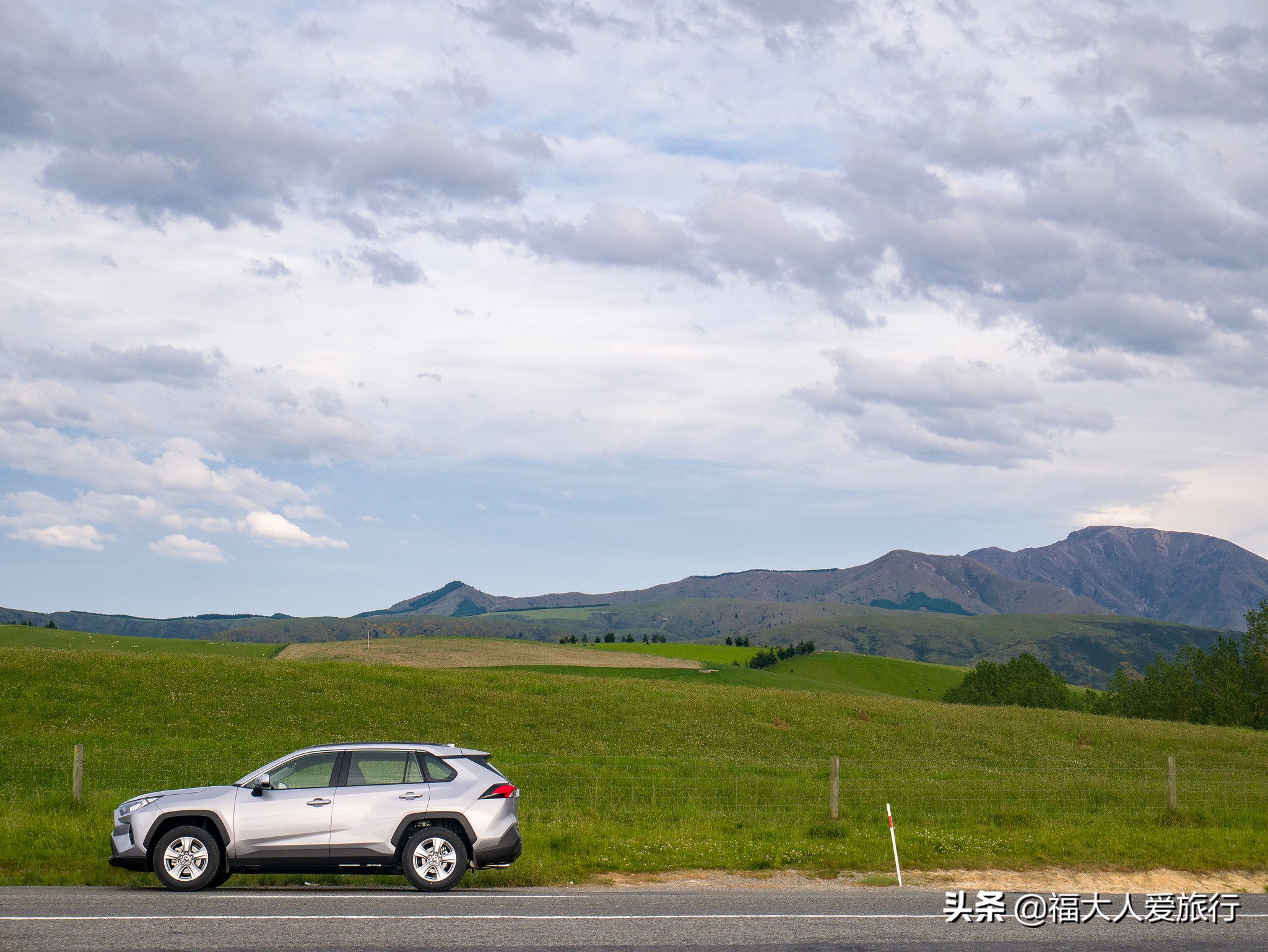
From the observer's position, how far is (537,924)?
12.5 m

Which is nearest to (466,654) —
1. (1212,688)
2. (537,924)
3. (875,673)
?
(1212,688)

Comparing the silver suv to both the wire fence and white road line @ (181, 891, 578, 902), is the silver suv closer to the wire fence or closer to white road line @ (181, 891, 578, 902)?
white road line @ (181, 891, 578, 902)

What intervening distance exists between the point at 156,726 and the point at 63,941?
3467 cm

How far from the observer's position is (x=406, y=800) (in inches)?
589

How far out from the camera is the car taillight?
49.7 ft

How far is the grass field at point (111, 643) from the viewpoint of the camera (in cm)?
8762

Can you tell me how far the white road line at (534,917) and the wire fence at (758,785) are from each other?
27.3ft

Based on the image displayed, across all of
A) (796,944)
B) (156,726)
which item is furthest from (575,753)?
(796,944)

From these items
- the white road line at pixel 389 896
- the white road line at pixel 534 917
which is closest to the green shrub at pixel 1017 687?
the white road line at pixel 534 917

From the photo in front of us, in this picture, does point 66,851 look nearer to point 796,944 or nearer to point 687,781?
point 796,944

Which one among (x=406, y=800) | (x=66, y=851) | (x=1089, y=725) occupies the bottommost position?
(x=1089, y=725)

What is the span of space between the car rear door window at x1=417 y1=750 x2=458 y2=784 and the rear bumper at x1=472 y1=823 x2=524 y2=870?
112 centimetres

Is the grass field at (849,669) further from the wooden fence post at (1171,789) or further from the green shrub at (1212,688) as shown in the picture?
the wooden fence post at (1171,789)

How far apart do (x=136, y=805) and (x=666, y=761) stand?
78.3 feet
